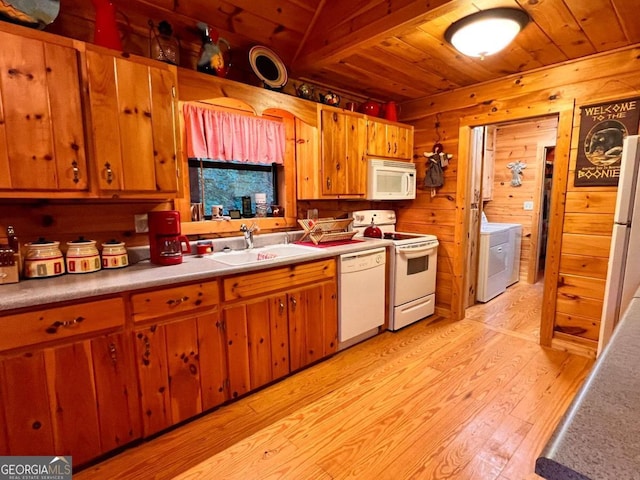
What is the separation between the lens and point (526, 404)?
6.65 feet

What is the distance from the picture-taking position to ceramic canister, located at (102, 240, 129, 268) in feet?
6.17

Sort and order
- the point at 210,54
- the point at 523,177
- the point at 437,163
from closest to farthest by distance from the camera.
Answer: the point at 210,54, the point at 437,163, the point at 523,177

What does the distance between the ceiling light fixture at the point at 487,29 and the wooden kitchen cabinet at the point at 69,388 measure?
2.47m

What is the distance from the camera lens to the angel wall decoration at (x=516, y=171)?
463 cm

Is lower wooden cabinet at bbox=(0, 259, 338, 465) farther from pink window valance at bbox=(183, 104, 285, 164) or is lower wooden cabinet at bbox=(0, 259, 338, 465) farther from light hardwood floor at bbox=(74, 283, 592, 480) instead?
pink window valance at bbox=(183, 104, 285, 164)

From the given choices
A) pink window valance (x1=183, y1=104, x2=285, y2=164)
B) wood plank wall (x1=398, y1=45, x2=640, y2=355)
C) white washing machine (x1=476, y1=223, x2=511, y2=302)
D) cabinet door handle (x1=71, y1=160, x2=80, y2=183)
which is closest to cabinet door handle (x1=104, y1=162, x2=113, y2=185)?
cabinet door handle (x1=71, y1=160, x2=80, y2=183)

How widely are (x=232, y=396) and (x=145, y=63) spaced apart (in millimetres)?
1995

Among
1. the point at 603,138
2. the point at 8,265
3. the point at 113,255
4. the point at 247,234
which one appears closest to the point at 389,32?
the point at 247,234

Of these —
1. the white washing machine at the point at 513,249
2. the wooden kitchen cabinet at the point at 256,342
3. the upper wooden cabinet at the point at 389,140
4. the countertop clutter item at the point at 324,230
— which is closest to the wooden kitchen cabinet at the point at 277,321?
the wooden kitchen cabinet at the point at 256,342

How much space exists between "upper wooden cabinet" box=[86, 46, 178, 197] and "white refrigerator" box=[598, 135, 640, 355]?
8.68 feet

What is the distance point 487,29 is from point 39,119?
2.43 meters

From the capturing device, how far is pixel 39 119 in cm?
153

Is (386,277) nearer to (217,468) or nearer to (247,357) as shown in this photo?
(247,357)

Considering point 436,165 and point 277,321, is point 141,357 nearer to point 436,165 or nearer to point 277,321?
point 277,321
